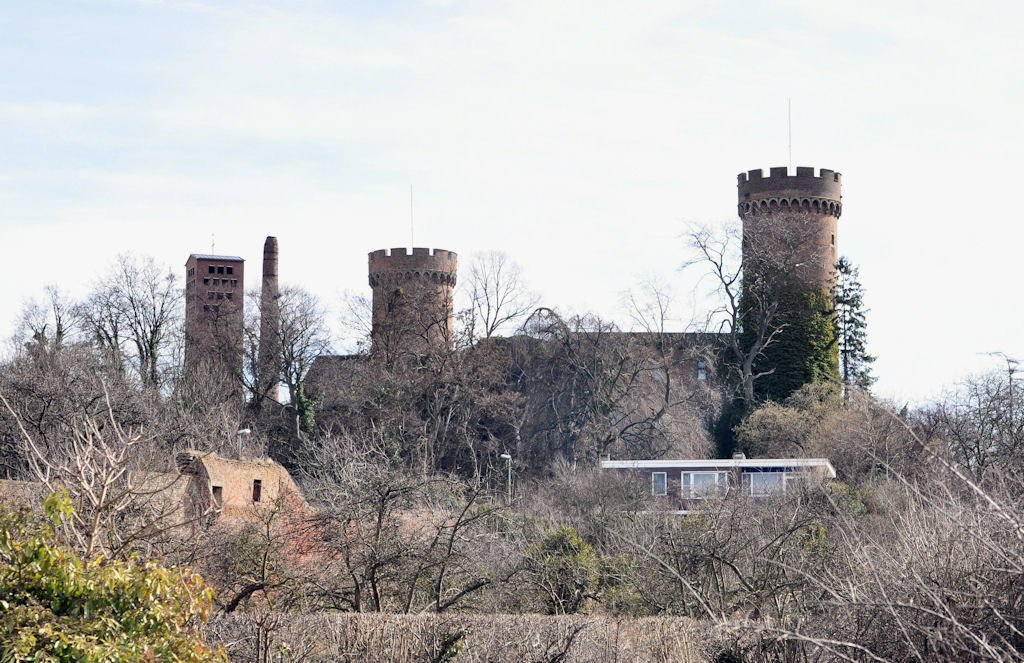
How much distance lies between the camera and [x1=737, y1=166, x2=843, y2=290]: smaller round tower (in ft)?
185

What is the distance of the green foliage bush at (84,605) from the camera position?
10766 millimetres

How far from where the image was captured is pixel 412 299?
60938mm

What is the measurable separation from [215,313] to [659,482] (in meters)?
23.7

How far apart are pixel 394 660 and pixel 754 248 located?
4036cm

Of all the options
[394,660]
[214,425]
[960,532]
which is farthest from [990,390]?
[960,532]

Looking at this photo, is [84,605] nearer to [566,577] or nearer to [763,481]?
[566,577]

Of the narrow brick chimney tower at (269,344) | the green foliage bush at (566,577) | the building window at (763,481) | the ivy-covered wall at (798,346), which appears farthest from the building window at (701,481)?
the narrow brick chimney tower at (269,344)

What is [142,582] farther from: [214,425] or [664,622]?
[214,425]

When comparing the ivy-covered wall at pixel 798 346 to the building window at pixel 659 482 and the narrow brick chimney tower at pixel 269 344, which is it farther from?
the narrow brick chimney tower at pixel 269 344

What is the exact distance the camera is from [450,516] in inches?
943

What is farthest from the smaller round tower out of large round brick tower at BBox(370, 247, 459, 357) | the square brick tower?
the square brick tower

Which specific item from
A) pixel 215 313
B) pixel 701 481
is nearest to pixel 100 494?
pixel 701 481

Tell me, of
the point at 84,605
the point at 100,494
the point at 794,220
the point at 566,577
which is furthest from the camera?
the point at 794,220

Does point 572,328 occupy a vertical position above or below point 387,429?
above
